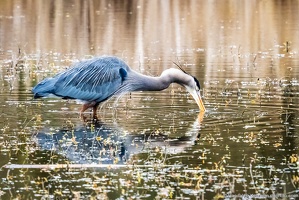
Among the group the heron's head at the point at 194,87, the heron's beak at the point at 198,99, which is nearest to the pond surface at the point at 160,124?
the heron's beak at the point at 198,99

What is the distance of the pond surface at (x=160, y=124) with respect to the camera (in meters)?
7.90

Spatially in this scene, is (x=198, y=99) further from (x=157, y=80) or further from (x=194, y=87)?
(x=157, y=80)

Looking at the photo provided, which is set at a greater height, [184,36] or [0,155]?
[184,36]

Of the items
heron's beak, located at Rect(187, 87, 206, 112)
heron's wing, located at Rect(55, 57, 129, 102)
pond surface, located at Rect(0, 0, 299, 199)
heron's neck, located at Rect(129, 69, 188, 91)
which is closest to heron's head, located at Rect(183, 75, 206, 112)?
heron's beak, located at Rect(187, 87, 206, 112)

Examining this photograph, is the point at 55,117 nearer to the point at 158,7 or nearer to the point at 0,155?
the point at 0,155

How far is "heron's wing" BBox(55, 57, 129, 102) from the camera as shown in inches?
490

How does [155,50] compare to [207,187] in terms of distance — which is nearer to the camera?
[207,187]

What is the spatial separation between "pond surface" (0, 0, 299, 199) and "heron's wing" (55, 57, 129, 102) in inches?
12.7

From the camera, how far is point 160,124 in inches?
441

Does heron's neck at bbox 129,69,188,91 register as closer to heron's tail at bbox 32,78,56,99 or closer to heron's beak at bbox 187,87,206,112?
heron's beak at bbox 187,87,206,112

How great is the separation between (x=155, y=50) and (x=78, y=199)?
13487 mm

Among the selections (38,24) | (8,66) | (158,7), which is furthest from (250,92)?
(158,7)

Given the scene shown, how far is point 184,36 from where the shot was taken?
23.8m

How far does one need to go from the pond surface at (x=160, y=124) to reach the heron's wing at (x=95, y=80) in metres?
0.32
